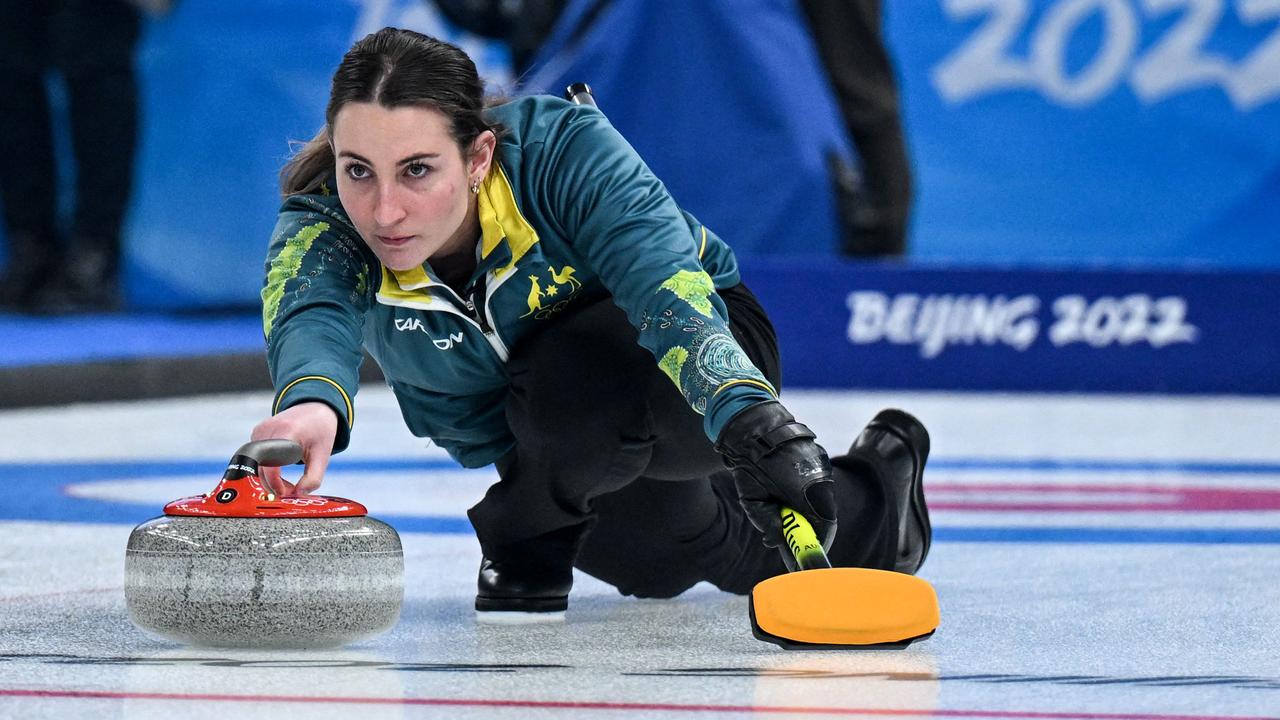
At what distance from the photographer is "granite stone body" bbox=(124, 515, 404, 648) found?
1869mm

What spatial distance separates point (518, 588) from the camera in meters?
2.28

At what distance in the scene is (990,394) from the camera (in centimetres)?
611

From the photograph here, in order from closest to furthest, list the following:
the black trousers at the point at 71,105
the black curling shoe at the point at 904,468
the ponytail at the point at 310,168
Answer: the ponytail at the point at 310,168, the black curling shoe at the point at 904,468, the black trousers at the point at 71,105

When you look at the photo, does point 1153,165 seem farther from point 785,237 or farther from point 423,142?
point 423,142

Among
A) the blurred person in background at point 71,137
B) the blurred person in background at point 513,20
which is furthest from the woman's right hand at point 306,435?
the blurred person in background at point 71,137

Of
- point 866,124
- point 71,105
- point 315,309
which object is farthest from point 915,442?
point 71,105

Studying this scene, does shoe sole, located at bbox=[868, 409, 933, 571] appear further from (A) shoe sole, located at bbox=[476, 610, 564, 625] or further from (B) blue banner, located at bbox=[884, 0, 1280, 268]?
(B) blue banner, located at bbox=[884, 0, 1280, 268]

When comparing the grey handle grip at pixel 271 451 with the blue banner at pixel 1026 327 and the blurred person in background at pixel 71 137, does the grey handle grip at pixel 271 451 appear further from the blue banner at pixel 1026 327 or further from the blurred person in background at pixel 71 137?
the blurred person in background at pixel 71 137

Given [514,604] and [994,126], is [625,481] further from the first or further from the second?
[994,126]

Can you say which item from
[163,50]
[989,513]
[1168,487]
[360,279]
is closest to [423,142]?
[360,279]

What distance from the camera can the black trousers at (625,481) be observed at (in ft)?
A: 7.22

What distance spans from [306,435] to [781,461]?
48 cm

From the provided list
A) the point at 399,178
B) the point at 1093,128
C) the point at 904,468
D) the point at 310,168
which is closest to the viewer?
the point at 399,178

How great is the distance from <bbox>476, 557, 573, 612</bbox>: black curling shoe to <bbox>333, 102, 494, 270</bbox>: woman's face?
438 mm
